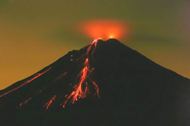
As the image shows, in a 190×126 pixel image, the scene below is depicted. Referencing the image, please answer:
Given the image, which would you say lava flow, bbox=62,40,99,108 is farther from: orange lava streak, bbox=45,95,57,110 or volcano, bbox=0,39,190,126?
orange lava streak, bbox=45,95,57,110

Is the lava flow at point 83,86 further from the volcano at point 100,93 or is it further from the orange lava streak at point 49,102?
the orange lava streak at point 49,102

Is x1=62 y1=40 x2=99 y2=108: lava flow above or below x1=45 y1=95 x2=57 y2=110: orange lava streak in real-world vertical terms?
above

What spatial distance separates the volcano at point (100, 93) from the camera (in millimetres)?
106438

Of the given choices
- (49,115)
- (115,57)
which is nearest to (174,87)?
(115,57)

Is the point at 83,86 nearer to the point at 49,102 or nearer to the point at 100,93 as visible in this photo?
the point at 100,93

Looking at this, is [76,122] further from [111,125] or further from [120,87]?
[120,87]

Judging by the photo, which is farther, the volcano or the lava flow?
the lava flow

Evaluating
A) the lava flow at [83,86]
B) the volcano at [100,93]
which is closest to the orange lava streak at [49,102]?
the volcano at [100,93]

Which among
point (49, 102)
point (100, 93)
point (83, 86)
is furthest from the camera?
point (100, 93)

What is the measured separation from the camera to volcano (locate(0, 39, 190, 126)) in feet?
349

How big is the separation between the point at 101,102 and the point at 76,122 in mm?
7435

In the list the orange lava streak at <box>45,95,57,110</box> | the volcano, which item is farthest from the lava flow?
the orange lava streak at <box>45,95,57,110</box>

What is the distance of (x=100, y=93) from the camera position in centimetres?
11556

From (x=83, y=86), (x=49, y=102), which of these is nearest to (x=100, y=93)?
(x=83, y=86)
